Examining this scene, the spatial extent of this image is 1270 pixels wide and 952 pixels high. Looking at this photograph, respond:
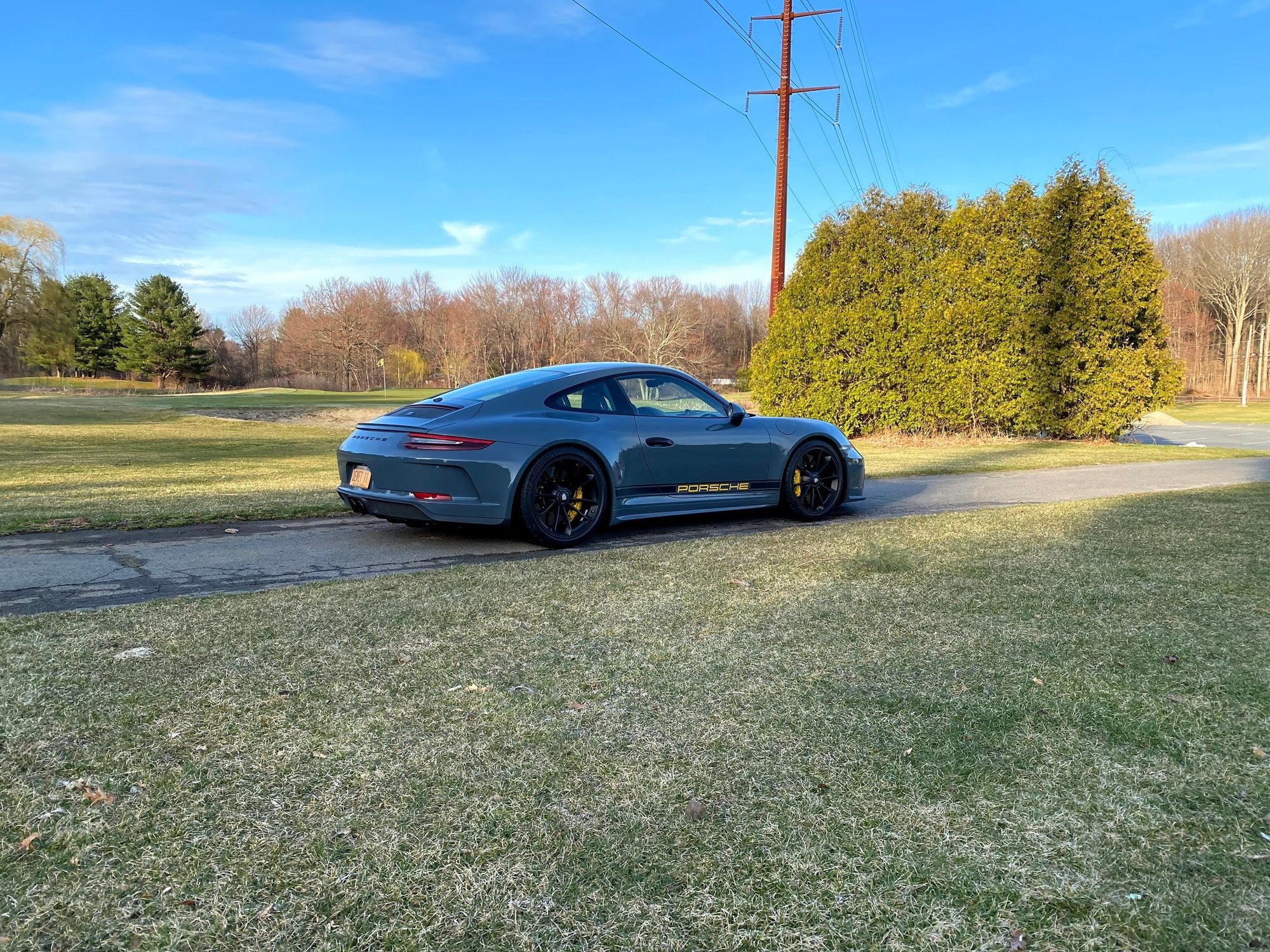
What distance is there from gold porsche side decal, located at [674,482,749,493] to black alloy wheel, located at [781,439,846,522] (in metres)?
0.46

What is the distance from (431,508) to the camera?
5.30m

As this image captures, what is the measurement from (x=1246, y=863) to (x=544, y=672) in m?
2.12

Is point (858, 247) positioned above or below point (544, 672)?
above

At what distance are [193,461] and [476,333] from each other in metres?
51.7

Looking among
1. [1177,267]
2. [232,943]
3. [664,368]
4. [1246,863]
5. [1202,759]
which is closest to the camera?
[232,943]

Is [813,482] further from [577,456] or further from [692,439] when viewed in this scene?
[577,456]

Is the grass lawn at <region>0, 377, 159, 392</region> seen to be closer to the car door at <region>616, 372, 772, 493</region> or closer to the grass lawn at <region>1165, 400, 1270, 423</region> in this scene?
the car door at <region>616, 372, 772, 493</region>

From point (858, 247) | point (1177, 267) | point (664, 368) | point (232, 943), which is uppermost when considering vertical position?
point (1177, 267)

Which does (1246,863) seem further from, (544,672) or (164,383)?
(164,383)

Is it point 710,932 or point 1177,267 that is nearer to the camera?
point 710,932

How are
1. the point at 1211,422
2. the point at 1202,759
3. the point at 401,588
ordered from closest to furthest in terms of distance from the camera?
the point at 1202,759, the point at 401,588, the point at 1211,422

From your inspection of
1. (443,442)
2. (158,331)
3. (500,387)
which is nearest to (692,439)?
(500,387)

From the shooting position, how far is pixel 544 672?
3.00 meters

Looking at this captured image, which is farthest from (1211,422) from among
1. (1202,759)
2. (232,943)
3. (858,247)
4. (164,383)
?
(164,383)
